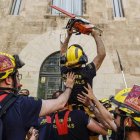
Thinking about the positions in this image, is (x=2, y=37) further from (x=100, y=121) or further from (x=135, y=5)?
(x=100, y=121)

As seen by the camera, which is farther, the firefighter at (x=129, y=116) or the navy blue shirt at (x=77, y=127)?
the navy blue shirt at (x=77, y=127)

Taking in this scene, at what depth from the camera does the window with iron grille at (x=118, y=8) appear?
11.8 meters

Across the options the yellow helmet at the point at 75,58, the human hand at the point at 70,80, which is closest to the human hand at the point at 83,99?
the human hand at the point at 70,80

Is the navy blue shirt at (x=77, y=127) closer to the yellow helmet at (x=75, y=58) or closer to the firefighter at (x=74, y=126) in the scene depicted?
the firefighter at (x=74, y=126)

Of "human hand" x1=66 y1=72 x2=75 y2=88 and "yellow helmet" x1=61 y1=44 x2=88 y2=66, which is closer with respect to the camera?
"human hand" x1=66 y1=72 x2=75 y2=88

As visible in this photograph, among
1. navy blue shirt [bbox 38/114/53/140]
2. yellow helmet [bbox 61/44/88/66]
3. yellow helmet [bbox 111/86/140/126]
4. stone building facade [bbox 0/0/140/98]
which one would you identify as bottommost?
navy blue shirt [bbox 38/114/53/140]

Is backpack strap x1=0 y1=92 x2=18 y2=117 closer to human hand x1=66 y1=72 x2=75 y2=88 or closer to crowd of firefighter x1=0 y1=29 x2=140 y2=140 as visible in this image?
crowd of firefighter x1=0 y1=29 x2=140 y2=140

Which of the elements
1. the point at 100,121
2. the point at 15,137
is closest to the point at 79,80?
the point at 100,121

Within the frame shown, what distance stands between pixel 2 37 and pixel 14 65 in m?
7.77

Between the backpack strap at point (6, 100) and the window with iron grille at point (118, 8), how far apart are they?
9110mm

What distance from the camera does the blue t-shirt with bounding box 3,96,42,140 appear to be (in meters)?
3.17

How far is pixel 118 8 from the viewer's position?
11992 millimetres

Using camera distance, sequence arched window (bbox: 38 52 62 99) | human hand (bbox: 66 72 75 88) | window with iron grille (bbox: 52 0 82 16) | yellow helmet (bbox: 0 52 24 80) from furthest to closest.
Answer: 1. window with iron grille (bbox: 52 0 82 16)
2. arched window (bbox: 38 52 62 99)
3. human hand (bbox: 66 72 75 88)
4. yellow helmet (bbox: 0 52 24 80)

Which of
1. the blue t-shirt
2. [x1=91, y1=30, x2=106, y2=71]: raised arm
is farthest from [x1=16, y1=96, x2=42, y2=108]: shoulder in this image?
[x1=91, y1=30, x2=106, y2=71]: raised arm
